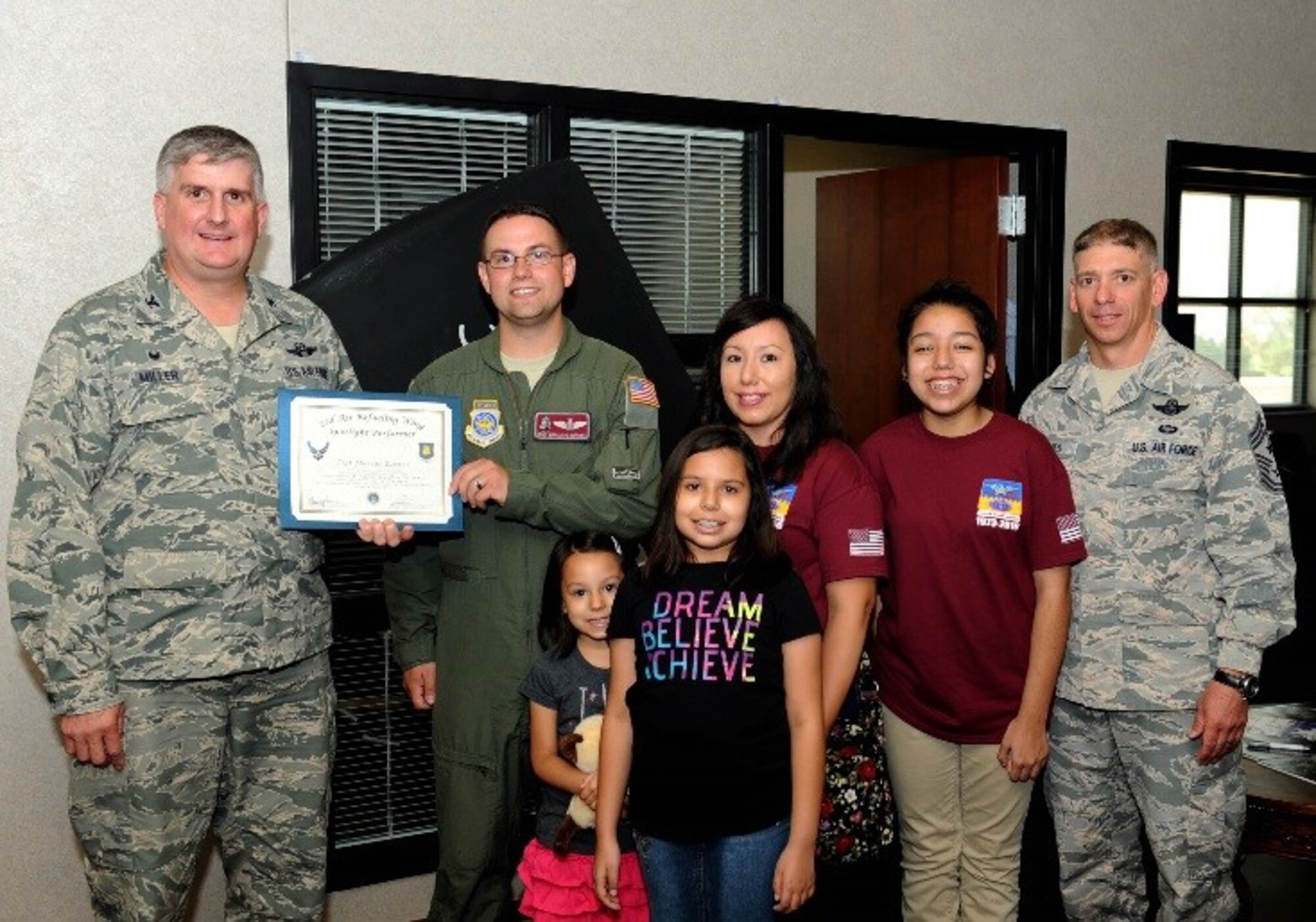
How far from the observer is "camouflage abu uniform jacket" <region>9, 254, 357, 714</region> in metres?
2.09

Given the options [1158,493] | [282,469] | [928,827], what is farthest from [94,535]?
[1158,493]

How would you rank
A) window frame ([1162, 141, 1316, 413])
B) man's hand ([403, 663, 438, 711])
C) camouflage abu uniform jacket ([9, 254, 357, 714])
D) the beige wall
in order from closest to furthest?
1. camouflage abu uniform jacket ([9, 254, 357, 714])
2. man's hand ([403, 663, 438, 711])
3. the beige wall
4. window frame ([1162, 141, 1316, 413])

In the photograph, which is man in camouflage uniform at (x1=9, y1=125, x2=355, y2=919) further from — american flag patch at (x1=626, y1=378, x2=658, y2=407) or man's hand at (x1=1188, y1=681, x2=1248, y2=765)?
man's hand at (x1=1188, y1=681, x2=1248, y2=765)

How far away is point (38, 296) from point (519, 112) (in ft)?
4.14

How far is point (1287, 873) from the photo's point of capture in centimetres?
346

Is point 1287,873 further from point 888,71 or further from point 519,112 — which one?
point 519,112

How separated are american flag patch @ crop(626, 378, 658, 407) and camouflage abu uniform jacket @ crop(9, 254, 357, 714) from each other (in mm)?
652

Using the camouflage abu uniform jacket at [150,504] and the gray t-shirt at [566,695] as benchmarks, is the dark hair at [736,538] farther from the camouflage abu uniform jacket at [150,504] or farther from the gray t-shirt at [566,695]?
the camouflage abu uniform jacket at [150,504]

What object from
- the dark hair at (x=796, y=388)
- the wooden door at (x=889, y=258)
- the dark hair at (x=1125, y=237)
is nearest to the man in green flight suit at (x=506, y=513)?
the dark hair at (x=796, y=388)

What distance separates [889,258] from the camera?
480 cm

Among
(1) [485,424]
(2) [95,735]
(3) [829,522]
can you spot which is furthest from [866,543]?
(2) [95,735]

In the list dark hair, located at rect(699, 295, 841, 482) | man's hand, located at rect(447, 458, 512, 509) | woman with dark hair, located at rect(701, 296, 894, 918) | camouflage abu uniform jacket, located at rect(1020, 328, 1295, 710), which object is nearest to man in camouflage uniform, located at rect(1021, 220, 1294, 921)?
camouflage abu uniform jacket, located at rect(1020, 328, 1295, 710)

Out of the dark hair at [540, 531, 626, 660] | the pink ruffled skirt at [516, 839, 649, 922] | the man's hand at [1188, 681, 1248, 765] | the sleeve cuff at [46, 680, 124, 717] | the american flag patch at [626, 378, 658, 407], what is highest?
the american flag patch at [626, 378, 658, 407]

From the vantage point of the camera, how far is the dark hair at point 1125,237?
8.18 feet
